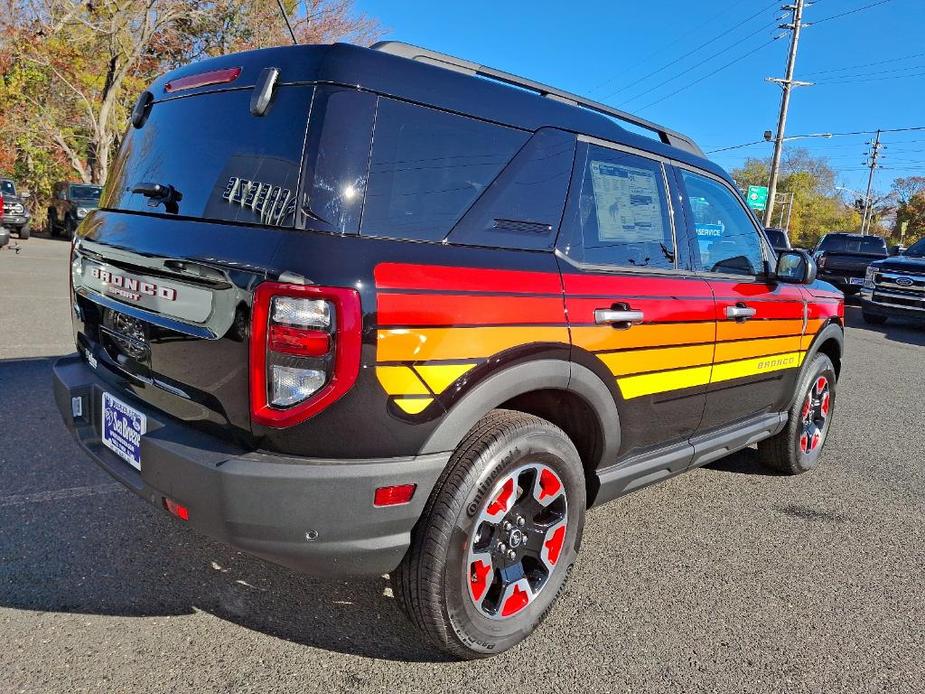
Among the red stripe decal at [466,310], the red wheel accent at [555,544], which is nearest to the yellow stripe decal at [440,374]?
the red stripe decal at [466,310]

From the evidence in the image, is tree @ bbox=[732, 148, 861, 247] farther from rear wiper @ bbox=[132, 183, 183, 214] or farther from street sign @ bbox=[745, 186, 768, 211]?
rear wiper @ bbox=[132, 183, 183, 214]

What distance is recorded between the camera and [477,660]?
2.35m

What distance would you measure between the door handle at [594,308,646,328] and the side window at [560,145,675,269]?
202 mm

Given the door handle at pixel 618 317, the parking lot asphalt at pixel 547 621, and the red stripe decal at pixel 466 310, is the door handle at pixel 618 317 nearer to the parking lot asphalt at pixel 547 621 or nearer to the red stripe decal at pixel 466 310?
the red stripe decal at pixel 466 310

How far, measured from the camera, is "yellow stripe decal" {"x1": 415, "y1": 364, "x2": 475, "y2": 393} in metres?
1.99

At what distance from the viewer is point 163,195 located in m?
2.37

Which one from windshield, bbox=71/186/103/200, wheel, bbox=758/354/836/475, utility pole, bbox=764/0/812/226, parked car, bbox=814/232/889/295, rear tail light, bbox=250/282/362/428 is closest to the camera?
rear tail light, bbox=250/282/362/428

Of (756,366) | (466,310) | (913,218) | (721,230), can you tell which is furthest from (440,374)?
(913,218)

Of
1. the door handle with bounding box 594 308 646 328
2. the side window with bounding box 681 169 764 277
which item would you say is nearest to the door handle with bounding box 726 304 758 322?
the side window with bounding box 681 169 764 277

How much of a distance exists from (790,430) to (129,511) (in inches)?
145

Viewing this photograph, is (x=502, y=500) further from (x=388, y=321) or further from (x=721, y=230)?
(x=721, y=230)

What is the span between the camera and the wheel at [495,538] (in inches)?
83.7

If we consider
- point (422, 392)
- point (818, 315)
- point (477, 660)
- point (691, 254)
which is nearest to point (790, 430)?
point (818, 315)

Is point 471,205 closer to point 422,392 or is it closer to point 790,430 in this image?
point 422,392
